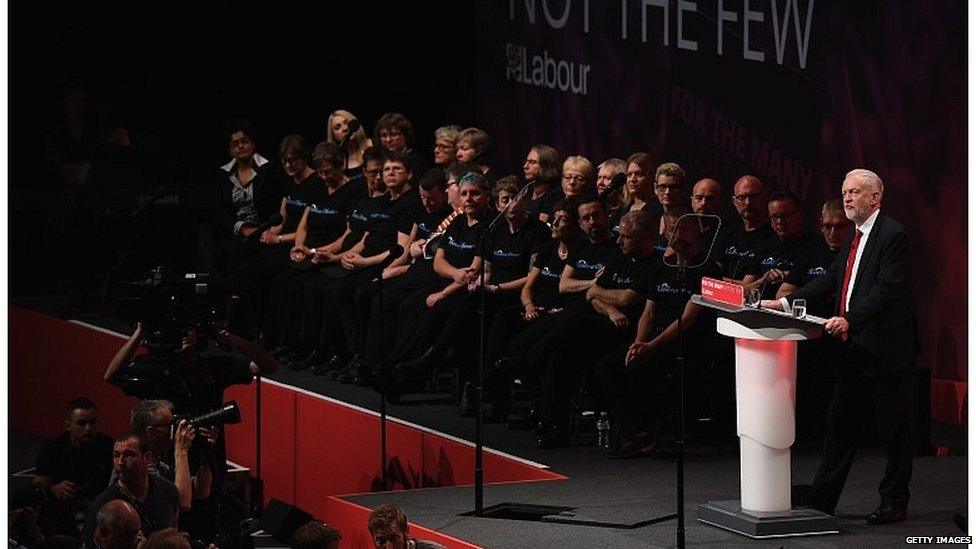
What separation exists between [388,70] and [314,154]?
2641 millimetres

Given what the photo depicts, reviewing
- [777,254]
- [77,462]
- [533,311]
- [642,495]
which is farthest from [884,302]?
[77,462]

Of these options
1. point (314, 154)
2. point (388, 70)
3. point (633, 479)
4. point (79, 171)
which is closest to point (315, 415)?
point (314, 154)

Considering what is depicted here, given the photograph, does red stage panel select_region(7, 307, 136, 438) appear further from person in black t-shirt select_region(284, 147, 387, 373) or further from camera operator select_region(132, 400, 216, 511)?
camera operator select_region(132, 400, 216, 511)

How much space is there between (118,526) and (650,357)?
112 inches

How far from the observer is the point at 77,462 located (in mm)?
8273

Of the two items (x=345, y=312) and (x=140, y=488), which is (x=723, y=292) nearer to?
→ (x=140, y=488)

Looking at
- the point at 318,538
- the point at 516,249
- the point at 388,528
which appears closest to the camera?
the point at 318,538

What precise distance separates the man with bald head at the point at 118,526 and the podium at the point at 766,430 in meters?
1.94

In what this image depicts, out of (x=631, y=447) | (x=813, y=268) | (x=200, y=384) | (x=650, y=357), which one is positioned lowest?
(x=631, y=447)

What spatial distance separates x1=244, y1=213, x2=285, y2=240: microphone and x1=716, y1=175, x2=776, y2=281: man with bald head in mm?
3130

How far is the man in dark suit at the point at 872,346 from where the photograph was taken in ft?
21.4

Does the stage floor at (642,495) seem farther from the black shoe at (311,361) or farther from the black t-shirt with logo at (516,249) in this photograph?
the black shoe at (311,361)

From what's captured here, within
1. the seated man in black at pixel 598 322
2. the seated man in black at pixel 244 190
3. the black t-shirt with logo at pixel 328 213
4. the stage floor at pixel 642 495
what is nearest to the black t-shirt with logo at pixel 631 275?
Result: the seated man in black at pixel 598 322

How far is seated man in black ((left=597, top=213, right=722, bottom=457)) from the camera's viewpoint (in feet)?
26.6
